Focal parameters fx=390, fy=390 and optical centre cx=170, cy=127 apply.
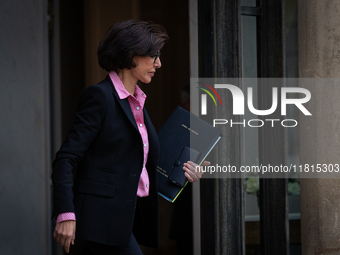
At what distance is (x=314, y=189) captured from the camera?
→ 312 centimetres

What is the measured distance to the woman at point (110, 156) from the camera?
70.7 inches

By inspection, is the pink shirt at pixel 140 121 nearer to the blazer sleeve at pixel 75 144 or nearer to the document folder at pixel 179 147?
the blazer sleeve at pixel 75 144

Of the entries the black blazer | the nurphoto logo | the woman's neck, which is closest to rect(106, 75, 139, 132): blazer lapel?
the black blazer

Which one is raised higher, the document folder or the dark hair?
the dark hair

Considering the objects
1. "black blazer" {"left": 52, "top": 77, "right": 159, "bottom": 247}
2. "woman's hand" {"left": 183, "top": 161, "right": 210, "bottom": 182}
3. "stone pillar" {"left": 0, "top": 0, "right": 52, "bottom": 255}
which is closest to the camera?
"black blazer" {"left": 52, "top": 77, "right": 159, "bottom": 247}

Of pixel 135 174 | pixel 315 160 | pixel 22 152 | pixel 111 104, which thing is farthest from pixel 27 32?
pixel 315 160

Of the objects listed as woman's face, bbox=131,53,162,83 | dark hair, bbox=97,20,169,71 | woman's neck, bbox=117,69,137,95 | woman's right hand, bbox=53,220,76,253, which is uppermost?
dark hair, bbox=97,20,169,71

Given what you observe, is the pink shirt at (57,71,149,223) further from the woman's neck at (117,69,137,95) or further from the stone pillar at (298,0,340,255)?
the stone pillar at (298,0,340,255)

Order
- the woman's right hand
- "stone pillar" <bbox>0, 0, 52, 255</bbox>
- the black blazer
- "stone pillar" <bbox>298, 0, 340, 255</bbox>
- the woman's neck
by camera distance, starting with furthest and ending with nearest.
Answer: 1. "stone pillar" <bbox>298, 0, 340, 255</bbox>
2. "stone pillar" <bbox>0, 0, 52, 255</bbox>
3. the woman's neck
4. the black blazer
5. the woman's right hand

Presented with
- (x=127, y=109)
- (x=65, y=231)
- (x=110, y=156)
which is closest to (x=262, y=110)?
(x=127, y=109)

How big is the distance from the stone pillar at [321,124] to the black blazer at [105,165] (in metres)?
1.73

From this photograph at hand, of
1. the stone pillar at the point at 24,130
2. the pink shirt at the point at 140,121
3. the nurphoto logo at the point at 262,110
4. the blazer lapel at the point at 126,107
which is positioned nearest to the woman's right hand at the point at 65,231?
the pink shirt at the point at 140,121

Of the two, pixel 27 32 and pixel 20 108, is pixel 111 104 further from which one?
pixel 27 32

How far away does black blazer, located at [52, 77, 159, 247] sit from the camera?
1865 millimetres
